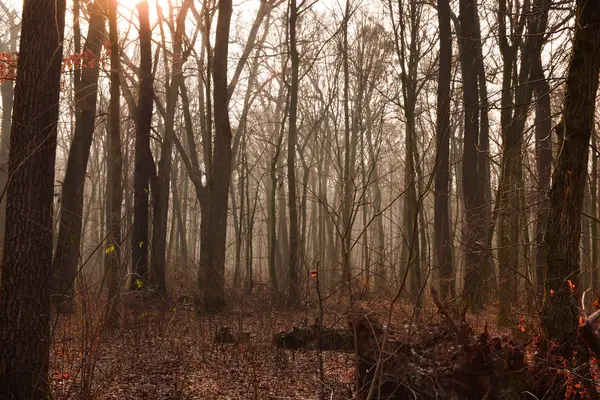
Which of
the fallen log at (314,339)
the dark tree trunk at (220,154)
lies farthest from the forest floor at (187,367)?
the dark tree trunk at (220,154)

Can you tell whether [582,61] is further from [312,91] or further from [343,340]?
[312,91]

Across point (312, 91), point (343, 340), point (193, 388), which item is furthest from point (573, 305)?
point (312, 91)

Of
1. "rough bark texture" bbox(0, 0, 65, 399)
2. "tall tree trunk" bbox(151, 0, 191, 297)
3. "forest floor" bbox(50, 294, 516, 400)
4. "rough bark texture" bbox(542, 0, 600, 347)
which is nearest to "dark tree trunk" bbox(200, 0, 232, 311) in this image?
"tall tree trunk" bbox(151, 0, 191, 297)

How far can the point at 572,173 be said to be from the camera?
5.25 m

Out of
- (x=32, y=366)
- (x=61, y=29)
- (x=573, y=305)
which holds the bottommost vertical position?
(x=32, y=366)

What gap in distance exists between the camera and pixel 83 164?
11406mm

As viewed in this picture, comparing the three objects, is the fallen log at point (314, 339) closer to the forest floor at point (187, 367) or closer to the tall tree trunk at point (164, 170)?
the forest floor at point (187, 367)

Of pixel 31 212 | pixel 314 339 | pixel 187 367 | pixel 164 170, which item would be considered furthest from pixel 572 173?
pixel 164 170

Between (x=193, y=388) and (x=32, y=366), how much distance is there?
1.80 meters

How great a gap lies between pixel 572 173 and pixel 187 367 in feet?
15.4

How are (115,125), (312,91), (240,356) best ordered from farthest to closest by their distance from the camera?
(312,91) < (115,125) < (240,356)

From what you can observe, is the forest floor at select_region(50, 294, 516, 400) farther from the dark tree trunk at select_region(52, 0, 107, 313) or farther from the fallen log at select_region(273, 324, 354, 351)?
the dark tree trunk at select_region(52, 0, 107, 313)

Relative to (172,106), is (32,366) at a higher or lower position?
lower

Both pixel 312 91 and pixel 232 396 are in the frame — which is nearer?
pixel 232 396
